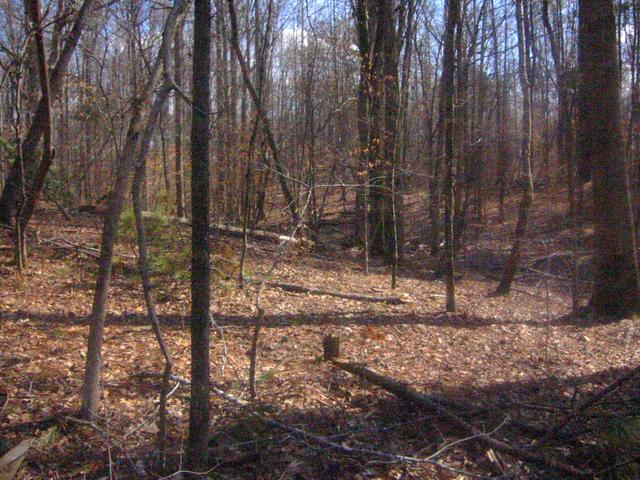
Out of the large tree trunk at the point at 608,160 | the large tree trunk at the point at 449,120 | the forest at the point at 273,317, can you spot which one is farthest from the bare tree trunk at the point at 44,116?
the large tree trunk at the point at 608,160

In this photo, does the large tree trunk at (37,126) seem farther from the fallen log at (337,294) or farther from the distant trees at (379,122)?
the distant trees at (379,122)

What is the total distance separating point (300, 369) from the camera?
6.29 meters

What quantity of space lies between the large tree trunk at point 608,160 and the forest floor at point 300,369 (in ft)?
2.13

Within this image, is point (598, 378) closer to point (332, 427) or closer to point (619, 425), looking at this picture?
point (619, 425)

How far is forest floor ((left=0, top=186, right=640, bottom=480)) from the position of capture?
4.55 metres

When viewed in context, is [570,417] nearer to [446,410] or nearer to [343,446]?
[446,410]

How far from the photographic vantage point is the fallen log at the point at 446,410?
4590mm

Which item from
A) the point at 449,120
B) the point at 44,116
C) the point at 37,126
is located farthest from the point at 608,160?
the point at 37,126

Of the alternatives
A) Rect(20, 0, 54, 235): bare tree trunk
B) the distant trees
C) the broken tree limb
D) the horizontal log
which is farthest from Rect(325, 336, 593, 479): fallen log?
the distant trees

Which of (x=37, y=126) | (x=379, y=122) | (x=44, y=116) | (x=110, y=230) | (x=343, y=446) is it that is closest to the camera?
(x=110, y=230)

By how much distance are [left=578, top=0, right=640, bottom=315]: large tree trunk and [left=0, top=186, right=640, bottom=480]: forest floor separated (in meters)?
0.65

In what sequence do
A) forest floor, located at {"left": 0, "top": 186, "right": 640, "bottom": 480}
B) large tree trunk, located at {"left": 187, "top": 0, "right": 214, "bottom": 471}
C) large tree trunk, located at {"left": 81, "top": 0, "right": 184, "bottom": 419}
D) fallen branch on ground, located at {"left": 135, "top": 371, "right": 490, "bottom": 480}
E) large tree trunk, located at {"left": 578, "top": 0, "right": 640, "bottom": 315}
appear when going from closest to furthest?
large tree trunk, located at {"left": 187, "top": 0, "right": 214, "bottom": 471}
large tree trunk, located at {"left": 81, "top": 0, "right": 184, "bottom": 419}
fallen branch on ground, located at {"left": 135, "top": 371, "right": 490, "bottom": 480}
forest floor, located at {"left": 0, "top": 186, "right": 640, "bottom": 480}
large tree trunk, located at {"left": 578, "top": 0, "right": 640, "bottom": 315}

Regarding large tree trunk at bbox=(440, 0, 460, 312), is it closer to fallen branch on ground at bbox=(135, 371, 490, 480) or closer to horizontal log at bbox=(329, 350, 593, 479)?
horizontal log at bbox=(329, 350, 593, 479)

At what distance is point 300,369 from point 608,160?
5683mm
